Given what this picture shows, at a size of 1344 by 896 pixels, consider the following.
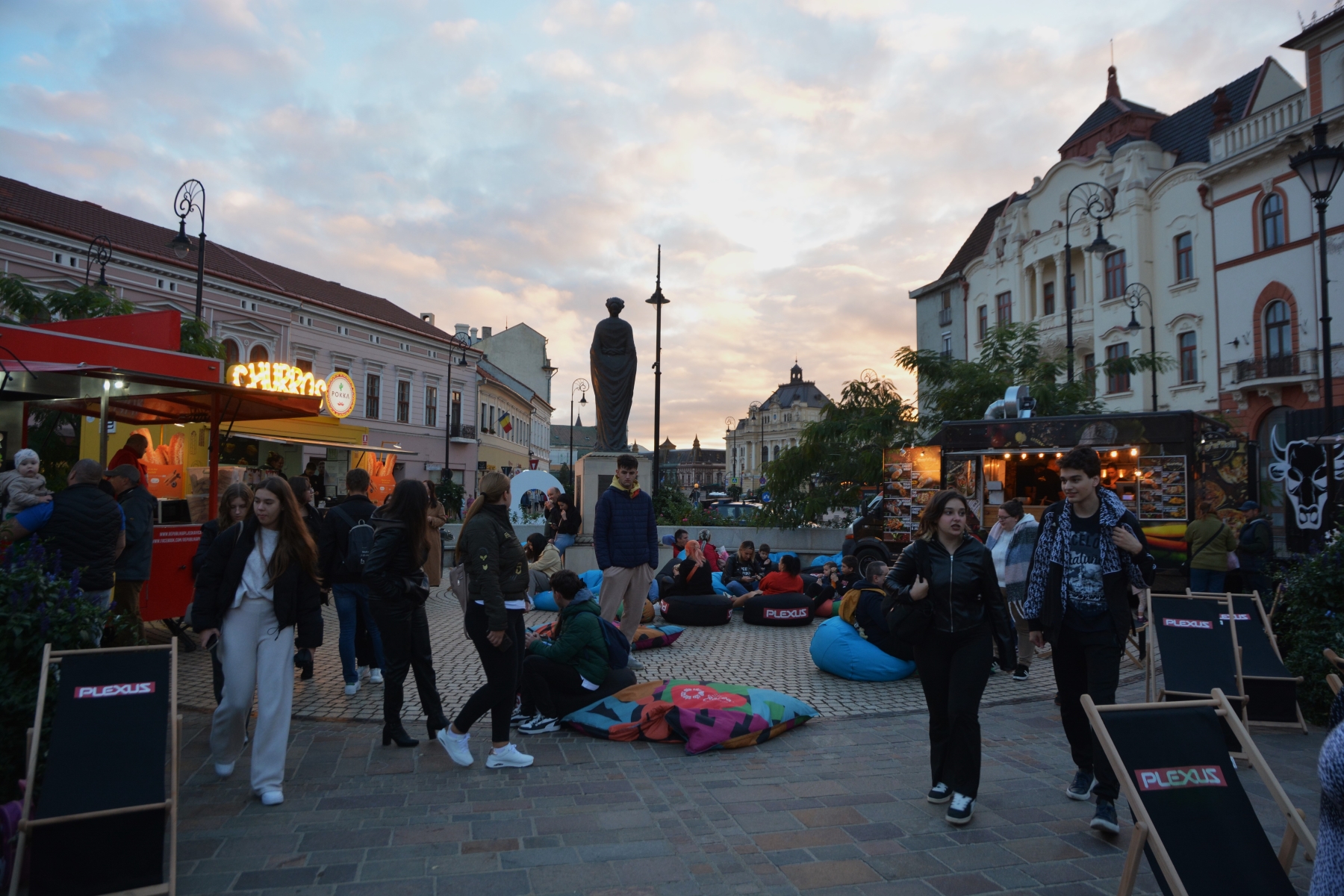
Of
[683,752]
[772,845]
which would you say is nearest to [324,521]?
[683,752]

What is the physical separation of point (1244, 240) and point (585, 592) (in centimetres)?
2909

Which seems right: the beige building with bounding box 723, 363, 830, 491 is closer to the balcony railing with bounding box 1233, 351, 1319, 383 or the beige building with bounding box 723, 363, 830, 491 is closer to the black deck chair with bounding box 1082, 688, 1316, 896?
the balcony railing with bounding box 1233, 351, 1319, 383

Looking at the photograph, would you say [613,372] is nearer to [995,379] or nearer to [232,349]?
[995,379]

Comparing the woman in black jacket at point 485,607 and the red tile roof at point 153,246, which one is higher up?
the red tile roof at point 153,246

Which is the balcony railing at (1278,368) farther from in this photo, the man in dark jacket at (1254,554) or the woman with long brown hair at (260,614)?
the woman with long brown hair at (260,614)

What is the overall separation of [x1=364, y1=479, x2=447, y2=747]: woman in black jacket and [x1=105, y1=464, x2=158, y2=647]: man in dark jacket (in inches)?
121

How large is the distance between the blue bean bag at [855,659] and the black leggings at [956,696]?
3.39m

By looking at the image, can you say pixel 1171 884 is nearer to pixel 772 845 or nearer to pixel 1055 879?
pixel 1055 879

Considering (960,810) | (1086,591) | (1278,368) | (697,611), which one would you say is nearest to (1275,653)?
(1086,591)

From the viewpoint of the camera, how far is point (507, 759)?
5.22 meters

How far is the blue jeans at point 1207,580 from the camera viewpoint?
9625 mm

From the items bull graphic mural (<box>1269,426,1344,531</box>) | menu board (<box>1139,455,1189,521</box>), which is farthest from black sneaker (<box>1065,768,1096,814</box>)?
bull graphic mural (<box>1269,426,1344,531</box>)

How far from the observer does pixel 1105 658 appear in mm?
4277

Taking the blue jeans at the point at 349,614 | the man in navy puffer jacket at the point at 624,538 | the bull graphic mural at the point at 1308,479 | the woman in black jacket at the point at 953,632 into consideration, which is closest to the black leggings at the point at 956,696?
the woman in black jacket at the point at 953,632
